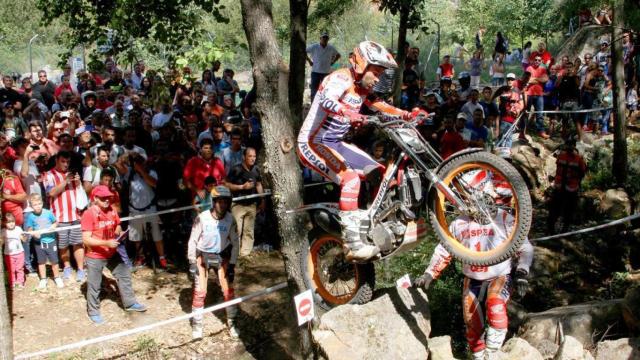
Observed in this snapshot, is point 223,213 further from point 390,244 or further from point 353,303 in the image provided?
point 390,244

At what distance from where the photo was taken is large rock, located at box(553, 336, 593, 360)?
553cm

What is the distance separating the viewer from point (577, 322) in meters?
6.88

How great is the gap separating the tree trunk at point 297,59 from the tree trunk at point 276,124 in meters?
1.21

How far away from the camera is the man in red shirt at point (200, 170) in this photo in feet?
30.6

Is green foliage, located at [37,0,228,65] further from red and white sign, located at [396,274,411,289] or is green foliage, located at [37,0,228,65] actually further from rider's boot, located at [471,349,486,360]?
rider's boot, located at [471,349,486,360]

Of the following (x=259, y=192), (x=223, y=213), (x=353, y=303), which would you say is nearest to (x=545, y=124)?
(x=259, y=192)

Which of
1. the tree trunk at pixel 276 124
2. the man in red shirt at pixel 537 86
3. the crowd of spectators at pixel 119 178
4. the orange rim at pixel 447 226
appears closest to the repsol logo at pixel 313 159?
the tree trunk at pixel 276 124

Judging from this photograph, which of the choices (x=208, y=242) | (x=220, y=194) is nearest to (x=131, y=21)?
(x=220, y=194)

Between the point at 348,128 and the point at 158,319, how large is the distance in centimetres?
428

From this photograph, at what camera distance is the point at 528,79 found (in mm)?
15633

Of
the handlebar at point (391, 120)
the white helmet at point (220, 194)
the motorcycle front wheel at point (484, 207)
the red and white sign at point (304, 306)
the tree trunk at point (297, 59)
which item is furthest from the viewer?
the white helmet at point (220, 194)

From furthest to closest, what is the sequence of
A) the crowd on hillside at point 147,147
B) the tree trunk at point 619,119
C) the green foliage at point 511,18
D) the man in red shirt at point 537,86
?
the green foliage at point 511,18, the man in red shirt at point 537,86, the tree trunk at point 619,119, the crowd on hillside at point 147,147

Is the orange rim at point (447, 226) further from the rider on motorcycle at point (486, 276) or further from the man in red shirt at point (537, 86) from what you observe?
the man in red shirt at point (537, 86)

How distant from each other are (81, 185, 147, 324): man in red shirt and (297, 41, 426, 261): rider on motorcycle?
10.7 feet
